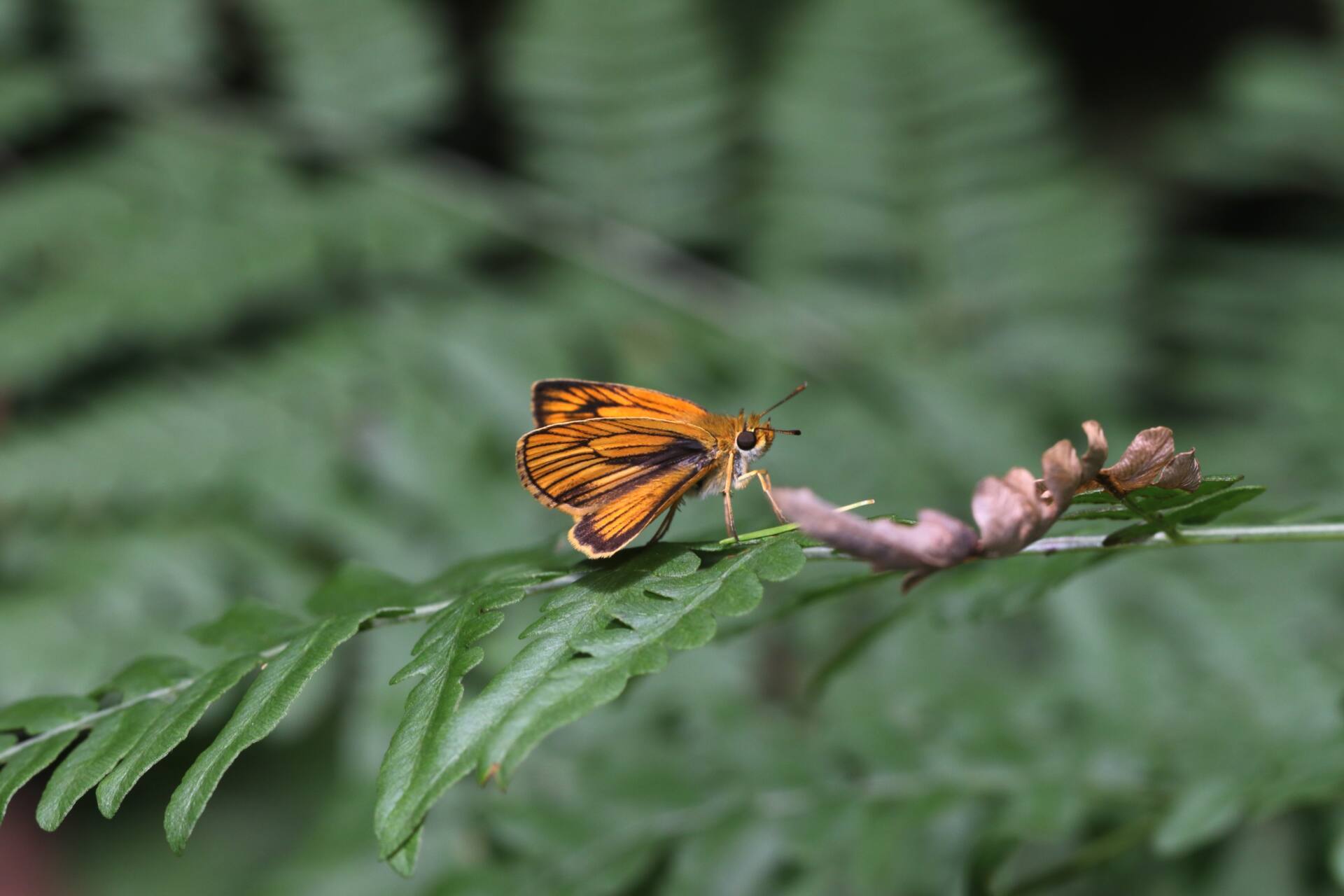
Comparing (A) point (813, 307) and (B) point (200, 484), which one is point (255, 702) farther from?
(A) point (813, 307)

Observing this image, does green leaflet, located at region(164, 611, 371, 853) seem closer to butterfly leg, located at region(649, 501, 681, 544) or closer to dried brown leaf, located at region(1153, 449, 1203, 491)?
butterfly leg, located at region(649, 501, 681, 544)

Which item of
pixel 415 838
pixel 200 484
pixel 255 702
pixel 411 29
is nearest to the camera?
pixel 415 838

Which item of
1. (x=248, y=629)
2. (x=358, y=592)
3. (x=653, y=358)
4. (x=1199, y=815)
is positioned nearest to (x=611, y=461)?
(x=358, y=592)

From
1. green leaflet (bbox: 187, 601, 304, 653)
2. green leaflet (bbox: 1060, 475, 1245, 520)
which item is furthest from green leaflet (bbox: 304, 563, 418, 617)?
green leaflet (bbox: 1060, 475, 1245, 520)

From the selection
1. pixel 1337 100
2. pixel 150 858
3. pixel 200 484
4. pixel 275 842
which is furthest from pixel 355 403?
pixel 1337 100

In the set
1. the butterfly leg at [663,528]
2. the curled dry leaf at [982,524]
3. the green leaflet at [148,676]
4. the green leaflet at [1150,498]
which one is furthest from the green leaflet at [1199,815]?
the green leaflet at [148,676]

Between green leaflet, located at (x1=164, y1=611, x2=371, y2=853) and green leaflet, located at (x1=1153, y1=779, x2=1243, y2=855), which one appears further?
green leaflet, located at (x1=1153, y1=779, x2=1243, y2=855)
